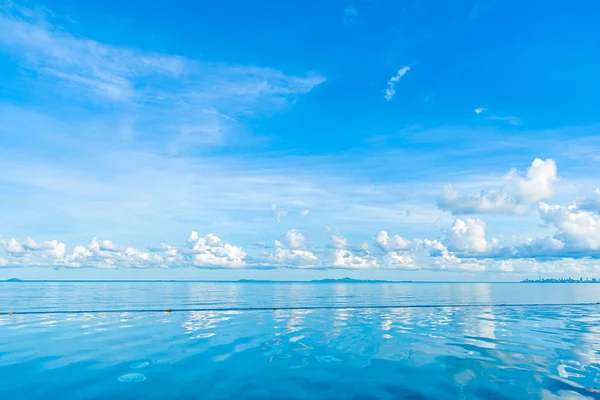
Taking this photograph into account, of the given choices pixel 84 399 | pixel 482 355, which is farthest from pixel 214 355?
pixel 482 355

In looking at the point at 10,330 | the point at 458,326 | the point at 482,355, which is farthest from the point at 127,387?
the point at 458,326

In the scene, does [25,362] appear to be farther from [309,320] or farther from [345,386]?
[309,320]

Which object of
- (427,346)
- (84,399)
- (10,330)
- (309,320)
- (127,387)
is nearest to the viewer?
(84,399)

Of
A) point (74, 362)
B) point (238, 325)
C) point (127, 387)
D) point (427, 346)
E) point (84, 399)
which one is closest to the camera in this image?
point (84, 399)

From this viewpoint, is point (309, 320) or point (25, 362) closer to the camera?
point (25, 362)

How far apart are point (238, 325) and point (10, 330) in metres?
23.5

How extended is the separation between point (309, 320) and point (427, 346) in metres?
21.0

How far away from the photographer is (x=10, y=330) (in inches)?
1575

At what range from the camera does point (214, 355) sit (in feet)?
89.7

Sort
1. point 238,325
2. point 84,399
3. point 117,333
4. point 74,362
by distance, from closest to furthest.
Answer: point 84,399 < point 74,362 < point 117,333 < point 238,325

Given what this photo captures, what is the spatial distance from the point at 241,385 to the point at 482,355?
58.2 ft

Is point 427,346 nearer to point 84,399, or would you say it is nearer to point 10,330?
point 84,399

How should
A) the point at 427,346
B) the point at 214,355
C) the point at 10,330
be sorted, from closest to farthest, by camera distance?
the point at 214,355 → the point at 427,346 → the point at 10,330

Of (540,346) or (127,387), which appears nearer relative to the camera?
(127,387)
